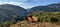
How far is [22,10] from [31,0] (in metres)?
0.61

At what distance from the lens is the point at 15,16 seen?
15.7 ft

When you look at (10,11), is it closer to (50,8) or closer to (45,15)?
(45,15)

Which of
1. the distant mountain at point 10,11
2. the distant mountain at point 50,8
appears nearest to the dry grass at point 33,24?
the distant mountain at point 10,11

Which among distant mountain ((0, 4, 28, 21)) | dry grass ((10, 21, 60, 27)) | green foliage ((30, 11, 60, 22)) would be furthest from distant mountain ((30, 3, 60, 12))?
dry grass ((10, 21, 60, 27))

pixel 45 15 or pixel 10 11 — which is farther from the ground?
pixel 10 11

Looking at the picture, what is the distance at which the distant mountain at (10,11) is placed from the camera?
185 inches

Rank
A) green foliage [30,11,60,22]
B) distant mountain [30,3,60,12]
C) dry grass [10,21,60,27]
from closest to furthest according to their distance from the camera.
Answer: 1. dry grass [10,21,60,27]
2. green foliage [30,11,60,22]
3. distant mountain [30,3,60,12]

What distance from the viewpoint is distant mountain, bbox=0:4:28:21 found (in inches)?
185

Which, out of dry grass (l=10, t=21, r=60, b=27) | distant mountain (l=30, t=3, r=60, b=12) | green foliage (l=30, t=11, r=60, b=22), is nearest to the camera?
dry grass (l=10, t=21, r=60, b=27)

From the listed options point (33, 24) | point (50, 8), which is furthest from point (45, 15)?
point (33, 24)

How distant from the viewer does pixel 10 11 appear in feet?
15.8

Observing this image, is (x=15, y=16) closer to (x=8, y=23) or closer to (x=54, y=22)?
(x=8, y=23)

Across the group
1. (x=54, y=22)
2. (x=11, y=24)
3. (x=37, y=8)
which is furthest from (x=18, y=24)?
(x=54, y=22)

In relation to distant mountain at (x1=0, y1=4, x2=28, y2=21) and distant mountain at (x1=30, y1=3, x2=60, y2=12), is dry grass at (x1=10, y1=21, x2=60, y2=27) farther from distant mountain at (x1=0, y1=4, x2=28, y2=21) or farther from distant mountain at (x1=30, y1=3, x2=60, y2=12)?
distant mountain at (x1=30, y1=3, x2=60, y2=12)
